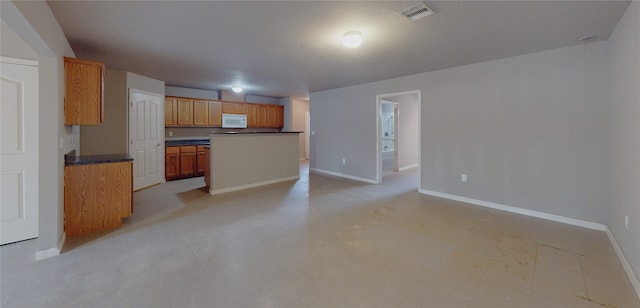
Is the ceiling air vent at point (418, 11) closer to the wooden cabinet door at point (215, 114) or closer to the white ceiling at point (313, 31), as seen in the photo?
the white ceiling at point (313, 31)

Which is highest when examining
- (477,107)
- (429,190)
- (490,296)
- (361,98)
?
(361,98)

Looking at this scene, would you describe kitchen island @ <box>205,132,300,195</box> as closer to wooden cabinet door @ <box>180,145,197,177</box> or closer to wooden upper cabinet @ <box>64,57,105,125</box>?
wooden cabinet door @ <box>180,145,197,177</box>

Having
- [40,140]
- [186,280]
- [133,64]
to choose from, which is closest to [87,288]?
[186,280]

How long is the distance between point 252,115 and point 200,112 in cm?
155

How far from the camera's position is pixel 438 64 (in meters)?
4.18

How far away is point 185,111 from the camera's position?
6363 millimetres

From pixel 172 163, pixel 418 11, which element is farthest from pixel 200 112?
pixel 418 11

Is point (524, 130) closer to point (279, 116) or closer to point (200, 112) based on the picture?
point (279, 116)

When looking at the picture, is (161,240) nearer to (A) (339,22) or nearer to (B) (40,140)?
(B) (40,140)

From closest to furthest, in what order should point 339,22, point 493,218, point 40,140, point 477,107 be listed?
point 40,140 < point 339,22 < point 493,218 < point 477,107

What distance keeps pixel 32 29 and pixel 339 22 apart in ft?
7.96

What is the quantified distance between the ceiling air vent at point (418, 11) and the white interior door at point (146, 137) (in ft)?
16.3

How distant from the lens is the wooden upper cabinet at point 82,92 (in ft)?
9.07

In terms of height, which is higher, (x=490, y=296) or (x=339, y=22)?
(x=339, y=22)
